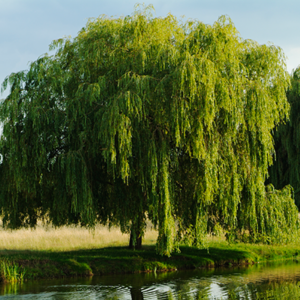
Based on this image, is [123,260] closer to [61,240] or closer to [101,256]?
[101,256]

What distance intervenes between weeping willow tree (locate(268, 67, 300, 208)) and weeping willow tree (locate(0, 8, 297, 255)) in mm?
6818

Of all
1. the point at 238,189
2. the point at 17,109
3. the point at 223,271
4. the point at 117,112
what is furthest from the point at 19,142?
the point at 223,271

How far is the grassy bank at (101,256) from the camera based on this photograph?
618 inches

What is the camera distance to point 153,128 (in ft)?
48.1

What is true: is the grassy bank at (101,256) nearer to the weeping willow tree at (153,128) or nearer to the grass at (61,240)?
the grass at (61,240)

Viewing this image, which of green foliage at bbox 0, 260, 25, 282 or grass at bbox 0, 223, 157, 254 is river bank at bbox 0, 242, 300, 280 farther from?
grass at bbox 0, 223, 157, 254

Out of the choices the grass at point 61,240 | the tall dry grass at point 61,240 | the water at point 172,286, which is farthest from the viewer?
the tall dry grass at point 61,240

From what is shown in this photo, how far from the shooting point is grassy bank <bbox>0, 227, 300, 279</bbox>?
15.7 metres

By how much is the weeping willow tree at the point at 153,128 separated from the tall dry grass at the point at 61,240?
6128 mm

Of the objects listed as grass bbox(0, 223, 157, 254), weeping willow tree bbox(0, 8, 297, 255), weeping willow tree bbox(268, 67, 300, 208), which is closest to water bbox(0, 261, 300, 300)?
weeping willow tree bbox(0, 8, 297, 255)

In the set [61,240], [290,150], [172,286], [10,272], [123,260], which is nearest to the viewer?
[172,286]

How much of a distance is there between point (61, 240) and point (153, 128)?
12.9m

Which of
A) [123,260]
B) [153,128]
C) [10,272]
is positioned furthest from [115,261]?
[153,128]

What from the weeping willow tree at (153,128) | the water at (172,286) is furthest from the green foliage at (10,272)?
the weeping willow tree at (153,128)
